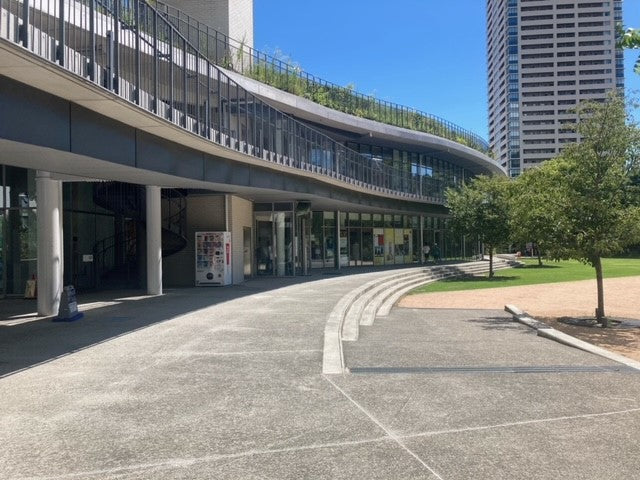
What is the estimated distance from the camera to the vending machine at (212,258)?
854 inches

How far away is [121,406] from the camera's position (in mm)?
6344

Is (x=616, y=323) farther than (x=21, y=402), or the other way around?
(x=616, y=323)

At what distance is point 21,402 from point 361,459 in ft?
13.7

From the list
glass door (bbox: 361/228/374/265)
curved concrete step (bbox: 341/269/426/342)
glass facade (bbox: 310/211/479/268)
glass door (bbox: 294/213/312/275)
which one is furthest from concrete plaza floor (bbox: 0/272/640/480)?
glass door (bbox: 361/228/374/265)

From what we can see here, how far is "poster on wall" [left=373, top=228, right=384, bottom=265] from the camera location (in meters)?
40.2

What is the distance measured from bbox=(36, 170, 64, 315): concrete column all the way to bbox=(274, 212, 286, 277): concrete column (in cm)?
1431

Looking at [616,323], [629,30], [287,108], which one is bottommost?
[616,323]

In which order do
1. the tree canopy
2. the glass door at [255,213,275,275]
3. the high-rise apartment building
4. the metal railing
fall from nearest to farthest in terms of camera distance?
the metal railing < the tree canopy < the glass door at [255,213,275,275] < the high-rise apartment building

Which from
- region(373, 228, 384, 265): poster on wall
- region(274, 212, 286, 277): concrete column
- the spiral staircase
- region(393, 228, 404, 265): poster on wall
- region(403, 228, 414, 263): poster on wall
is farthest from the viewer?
region(403, 228, 414, 263): poster on wall

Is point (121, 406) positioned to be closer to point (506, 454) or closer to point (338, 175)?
point (506, 454)

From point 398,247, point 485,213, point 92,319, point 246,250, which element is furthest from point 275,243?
point 398,247

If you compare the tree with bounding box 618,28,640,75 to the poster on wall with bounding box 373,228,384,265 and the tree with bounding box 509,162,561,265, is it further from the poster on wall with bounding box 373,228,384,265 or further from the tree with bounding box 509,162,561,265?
the poster on wall with bounding box 373,228,384,265

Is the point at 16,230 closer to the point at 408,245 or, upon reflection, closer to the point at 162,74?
the point at 162,74

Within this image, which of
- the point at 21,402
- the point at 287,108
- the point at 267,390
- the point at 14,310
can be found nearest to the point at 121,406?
the point at 21,402
